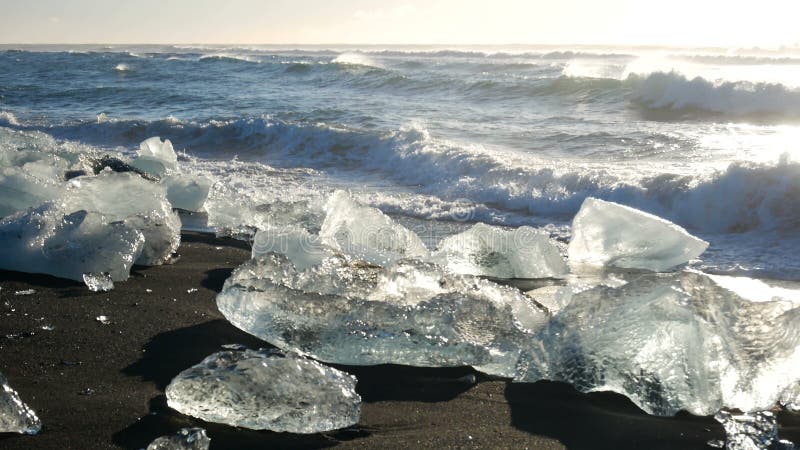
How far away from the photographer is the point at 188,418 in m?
1.87

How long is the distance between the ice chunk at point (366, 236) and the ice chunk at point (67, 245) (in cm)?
97

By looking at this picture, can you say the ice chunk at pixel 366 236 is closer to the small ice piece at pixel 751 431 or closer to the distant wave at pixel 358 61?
the small ice piece at pixel 751 431

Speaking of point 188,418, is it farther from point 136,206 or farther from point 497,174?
point 497,174

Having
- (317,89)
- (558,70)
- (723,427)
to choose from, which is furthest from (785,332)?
(558,70)

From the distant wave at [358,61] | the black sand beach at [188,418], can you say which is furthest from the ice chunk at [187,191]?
the distant wave at [358,61]

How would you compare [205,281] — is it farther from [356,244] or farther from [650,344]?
[650,344]

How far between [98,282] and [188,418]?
1350 mm

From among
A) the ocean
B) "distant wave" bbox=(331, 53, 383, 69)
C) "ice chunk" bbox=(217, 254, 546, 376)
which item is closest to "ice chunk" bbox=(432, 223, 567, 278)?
"ice chunk" bbox=(217, 254, 546, 376)

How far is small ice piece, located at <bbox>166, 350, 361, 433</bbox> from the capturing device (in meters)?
1.84

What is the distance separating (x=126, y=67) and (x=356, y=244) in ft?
75.1

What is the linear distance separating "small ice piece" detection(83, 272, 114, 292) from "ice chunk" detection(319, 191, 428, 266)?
104cm

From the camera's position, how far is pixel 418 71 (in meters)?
20.5

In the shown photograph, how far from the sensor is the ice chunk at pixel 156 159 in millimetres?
6000

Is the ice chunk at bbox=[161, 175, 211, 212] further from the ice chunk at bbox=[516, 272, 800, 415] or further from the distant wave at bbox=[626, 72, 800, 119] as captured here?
the distant wave at bbox=[626, 72, 800, 119]
